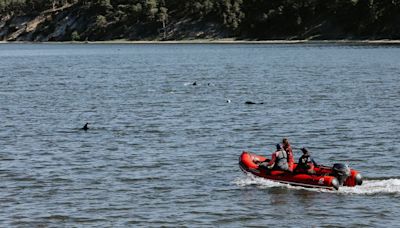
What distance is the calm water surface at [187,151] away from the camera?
28359 millimetres

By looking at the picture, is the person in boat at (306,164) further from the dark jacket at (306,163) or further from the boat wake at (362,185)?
the boat wake at (362,185)

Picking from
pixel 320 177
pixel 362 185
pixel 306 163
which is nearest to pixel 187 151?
pixel 306 163

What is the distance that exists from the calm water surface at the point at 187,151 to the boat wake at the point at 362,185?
5cm

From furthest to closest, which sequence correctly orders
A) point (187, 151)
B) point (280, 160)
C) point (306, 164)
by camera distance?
point (187, 151) → point (280, 160) → point (306, 164)

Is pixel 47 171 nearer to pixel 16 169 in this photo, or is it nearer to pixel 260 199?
pixel 16 169

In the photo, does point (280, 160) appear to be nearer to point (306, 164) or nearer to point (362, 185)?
point (306, 164)

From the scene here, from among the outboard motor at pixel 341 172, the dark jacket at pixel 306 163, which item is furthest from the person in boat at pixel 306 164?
the outboard motor at pixel 341 172

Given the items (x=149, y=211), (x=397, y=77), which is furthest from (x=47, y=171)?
(x=397, y=77)

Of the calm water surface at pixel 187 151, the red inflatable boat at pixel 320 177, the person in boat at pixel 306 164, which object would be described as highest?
the person in boat at pixel 306 164

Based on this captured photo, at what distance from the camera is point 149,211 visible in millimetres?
28531

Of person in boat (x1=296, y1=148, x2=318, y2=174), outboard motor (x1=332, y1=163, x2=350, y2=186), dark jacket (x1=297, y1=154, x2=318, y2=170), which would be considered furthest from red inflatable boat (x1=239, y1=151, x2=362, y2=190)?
dark jacket (x1=297, y1=154, x2=318, y2=170)

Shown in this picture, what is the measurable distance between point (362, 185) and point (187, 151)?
11.4 m

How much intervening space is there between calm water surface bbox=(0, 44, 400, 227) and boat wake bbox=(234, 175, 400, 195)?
0.05 meters

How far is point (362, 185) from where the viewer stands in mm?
31984
